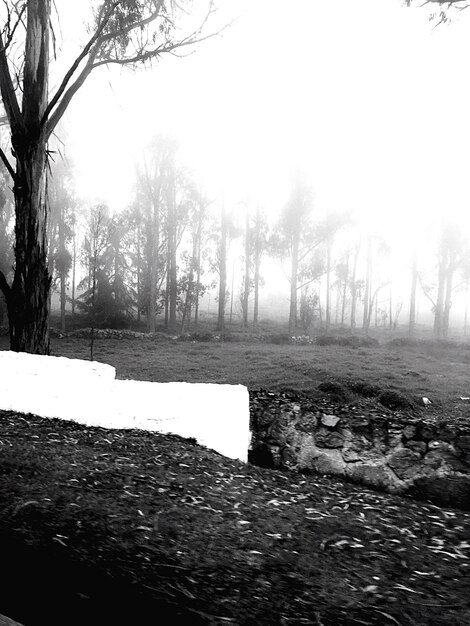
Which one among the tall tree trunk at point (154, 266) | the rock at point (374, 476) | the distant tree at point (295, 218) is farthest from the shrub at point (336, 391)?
the distant tree at point (295, 218)

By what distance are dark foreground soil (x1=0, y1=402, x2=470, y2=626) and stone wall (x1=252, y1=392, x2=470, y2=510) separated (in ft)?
1.57

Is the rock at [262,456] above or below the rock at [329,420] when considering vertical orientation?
below

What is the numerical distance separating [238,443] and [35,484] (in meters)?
1.90

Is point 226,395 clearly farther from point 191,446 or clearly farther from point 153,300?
point 153,300

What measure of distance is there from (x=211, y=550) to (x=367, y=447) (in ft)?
6.85

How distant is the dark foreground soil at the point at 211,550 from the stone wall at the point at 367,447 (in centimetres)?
48

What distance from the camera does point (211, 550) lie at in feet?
7.66

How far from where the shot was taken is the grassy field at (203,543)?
199 centimetres

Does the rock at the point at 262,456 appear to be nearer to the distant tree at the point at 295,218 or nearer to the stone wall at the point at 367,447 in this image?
the stone wall at the point at 367,447

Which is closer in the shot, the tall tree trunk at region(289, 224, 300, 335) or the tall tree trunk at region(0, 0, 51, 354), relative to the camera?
the tall tree trunk at region(0, 0, 51, 354)

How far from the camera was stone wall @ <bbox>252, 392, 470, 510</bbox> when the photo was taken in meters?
3.71

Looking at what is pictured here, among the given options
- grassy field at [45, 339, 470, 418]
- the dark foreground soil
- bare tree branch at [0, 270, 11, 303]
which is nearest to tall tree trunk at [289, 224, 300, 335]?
grassy field at [45, 339, 470, 418]

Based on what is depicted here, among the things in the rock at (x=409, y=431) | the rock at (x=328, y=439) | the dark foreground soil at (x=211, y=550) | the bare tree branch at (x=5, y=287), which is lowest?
the dark foreground soil at (x=211, y=550)

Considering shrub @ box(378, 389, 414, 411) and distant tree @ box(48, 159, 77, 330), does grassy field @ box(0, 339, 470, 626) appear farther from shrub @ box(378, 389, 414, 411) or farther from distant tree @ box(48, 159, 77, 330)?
distant tree @ box(48, 159, 77, 330)
